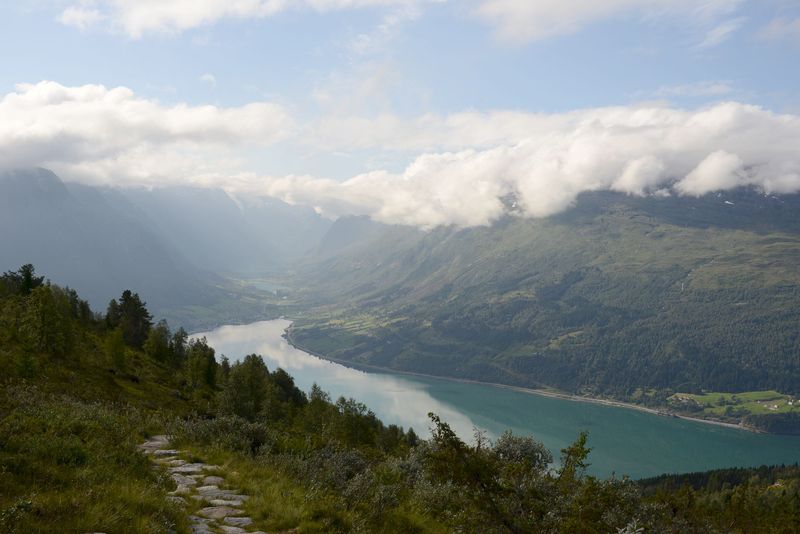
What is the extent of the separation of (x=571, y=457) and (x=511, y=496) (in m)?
3.17

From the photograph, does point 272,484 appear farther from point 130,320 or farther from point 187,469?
point 130,320

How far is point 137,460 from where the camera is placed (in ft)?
37.5

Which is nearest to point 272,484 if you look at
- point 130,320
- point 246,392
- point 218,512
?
point 218,512

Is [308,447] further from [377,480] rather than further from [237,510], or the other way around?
[237,510]

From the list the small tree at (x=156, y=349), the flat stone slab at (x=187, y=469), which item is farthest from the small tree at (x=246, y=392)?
the flat stone slab at (x=187, y=469)

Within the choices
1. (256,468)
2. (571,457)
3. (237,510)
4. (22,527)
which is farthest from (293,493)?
(571,457)

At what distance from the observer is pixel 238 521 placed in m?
9.77

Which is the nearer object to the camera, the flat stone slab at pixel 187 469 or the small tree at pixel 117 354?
the flat stone slab at pixel 187 469

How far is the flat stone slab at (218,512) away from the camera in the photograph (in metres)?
9.78

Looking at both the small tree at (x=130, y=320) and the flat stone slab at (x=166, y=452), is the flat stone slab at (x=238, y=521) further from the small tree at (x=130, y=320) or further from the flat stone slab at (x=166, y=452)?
the small tree at (x=130, y=320)

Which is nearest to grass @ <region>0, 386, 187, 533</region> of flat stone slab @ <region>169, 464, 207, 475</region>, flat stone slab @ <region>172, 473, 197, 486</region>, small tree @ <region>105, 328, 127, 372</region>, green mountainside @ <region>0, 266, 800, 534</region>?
green mountainside @ <region>0, 266, 800, 534</region>

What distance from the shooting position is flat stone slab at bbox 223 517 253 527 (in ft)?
31.5

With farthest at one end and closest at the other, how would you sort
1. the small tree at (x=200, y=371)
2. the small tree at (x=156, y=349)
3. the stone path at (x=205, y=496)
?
the small tree at (x=156, y=349), the small tree at (x=200, y=371), the stone path at (x=205, y=496)

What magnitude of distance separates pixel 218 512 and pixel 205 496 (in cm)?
98
